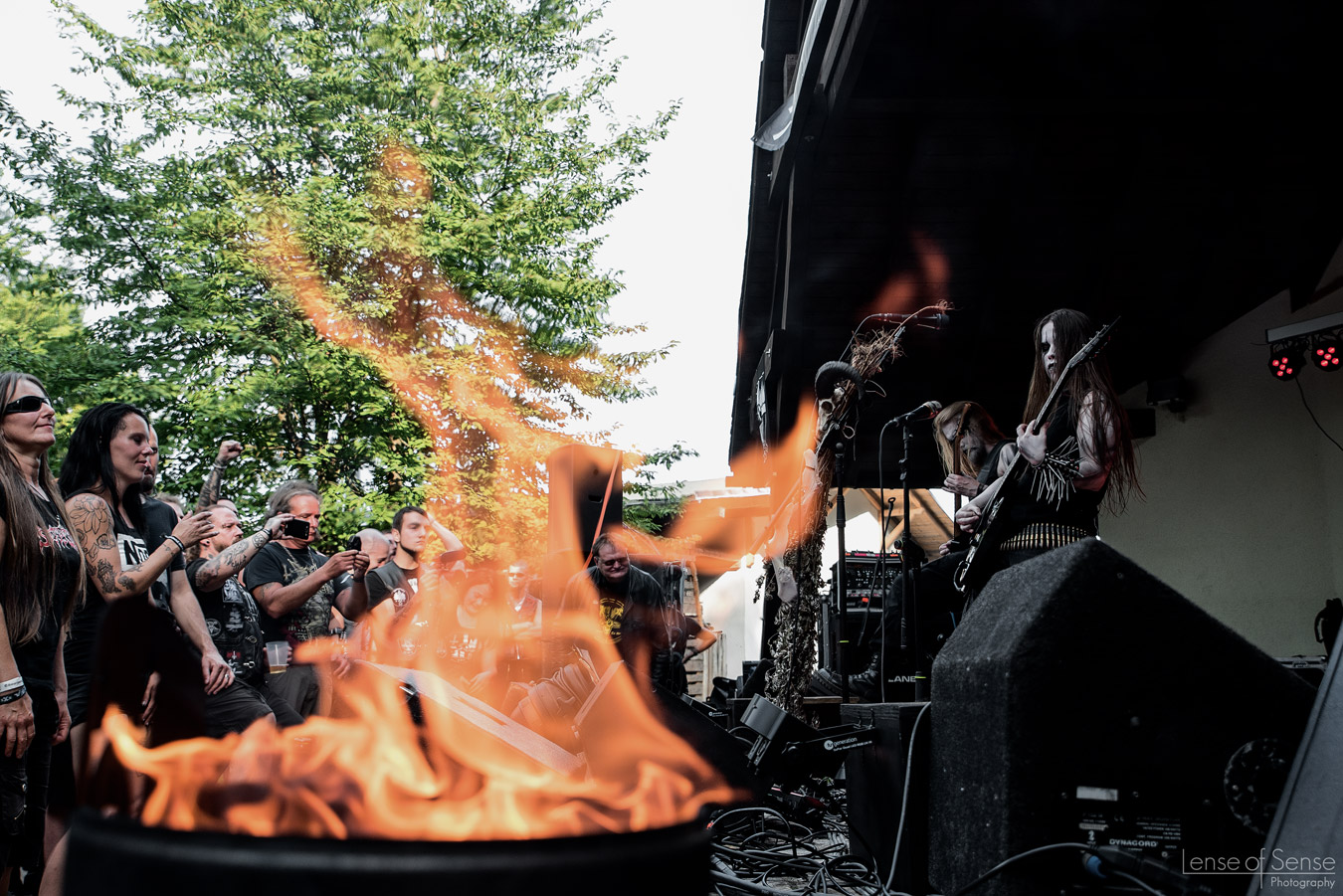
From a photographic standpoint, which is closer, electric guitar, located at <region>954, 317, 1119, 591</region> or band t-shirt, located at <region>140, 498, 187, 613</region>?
band t-shirt, located at <region>140, 498, 187, 613</region>

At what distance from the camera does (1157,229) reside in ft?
21.5

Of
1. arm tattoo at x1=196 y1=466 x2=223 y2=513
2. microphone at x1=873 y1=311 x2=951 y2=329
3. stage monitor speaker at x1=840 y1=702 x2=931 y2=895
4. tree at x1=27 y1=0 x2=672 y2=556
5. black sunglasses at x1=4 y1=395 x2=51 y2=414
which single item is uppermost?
tree at x1=27 y1=0 x2=672 y2=556

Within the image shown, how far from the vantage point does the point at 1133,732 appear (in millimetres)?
1878

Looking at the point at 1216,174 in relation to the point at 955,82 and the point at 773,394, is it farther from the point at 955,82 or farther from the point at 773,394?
the point at 773,394

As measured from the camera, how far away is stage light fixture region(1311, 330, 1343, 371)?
5.93 m

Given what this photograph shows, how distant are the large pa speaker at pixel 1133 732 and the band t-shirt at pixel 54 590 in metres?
2.81

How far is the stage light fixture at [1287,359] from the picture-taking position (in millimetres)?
6204

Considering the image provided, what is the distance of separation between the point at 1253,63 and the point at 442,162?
13.2 m

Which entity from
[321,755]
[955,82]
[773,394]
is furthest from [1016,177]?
[321,755]

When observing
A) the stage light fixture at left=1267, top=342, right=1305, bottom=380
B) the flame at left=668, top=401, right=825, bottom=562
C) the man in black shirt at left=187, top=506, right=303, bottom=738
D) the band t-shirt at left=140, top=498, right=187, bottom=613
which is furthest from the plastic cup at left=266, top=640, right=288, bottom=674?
the stage light fixture at left=1267, top=342, right=1305, bottom=380

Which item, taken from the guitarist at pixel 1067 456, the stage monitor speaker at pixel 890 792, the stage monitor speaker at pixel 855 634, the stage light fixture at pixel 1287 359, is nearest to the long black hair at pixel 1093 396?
the guitarist at pixel 1067 456

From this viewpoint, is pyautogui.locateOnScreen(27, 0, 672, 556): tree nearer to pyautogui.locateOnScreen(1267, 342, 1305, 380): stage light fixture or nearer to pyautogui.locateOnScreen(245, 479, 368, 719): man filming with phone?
pyautogui.locateOnScreen(245, 479, 368, 719): man filming with phone

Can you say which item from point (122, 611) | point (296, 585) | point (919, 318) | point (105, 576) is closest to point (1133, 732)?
point (122, 611)

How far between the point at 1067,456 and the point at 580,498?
506cm
